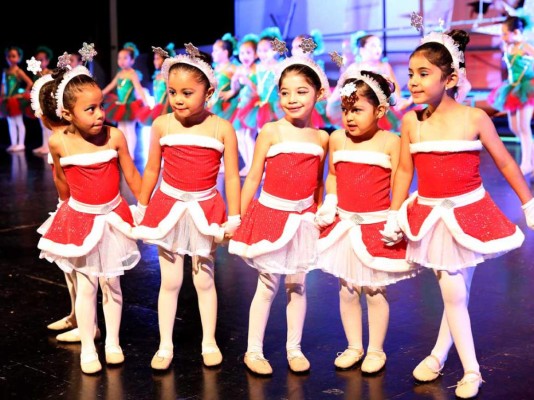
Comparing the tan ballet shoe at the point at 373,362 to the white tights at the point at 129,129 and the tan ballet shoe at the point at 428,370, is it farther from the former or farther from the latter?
the white tights at the point at 129,129

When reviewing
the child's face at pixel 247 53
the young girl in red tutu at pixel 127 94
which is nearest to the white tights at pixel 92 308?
the child's face at pixel 247 53

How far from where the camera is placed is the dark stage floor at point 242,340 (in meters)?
3.10

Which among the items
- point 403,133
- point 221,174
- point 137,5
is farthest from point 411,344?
point 137,5

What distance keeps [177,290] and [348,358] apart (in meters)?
0.71

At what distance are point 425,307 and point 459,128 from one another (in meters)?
1.26

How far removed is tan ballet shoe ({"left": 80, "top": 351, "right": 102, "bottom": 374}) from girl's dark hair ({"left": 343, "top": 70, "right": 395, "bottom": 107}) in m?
1.39

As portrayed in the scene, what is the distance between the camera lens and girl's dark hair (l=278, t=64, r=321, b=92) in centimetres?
325

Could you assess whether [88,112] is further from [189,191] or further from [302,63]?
[302,63]

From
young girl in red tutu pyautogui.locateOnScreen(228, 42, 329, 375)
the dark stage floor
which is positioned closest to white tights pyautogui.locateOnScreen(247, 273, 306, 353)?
young girl in red tutu pyautogui.locateOnScreen(228, 42, 329, 375)

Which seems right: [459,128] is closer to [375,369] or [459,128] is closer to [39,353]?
[375,369]

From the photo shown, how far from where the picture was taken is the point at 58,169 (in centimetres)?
347

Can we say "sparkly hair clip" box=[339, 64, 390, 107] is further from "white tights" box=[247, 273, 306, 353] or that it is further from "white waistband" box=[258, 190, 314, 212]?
"white tights" box=[247, 273, 306, 353]

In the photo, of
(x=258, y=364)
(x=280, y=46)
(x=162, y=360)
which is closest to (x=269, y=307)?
(x=258, y=364)

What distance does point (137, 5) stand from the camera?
12836 millimetres
